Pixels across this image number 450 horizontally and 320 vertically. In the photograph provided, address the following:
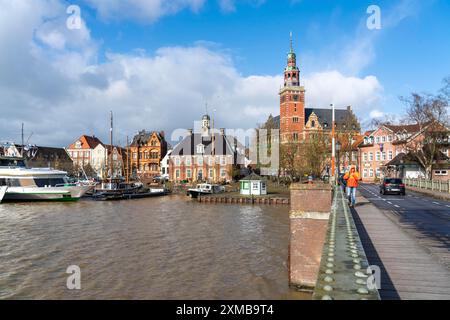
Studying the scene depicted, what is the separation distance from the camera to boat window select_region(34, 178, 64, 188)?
168 ft

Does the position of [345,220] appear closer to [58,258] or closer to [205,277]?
[205,277]

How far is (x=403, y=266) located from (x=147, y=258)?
13.1 meters

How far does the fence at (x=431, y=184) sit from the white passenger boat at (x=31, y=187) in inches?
1743

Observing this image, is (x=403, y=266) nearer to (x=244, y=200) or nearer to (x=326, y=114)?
(x=244, y=200)

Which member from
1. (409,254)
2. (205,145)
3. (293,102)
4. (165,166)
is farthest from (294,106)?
(409,254)

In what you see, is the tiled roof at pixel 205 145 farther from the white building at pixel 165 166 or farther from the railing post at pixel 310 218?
the railing post at pixel 310 218

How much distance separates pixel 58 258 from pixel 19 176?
124ft

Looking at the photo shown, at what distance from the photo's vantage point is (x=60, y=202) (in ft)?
165

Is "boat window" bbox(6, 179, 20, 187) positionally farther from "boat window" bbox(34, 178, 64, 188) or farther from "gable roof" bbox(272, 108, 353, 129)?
"gable roof" bbox(272, 108, 353, 129)

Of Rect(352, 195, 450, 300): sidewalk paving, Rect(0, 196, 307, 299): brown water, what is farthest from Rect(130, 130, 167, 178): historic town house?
Rect(352, 195, 450, 300): sidewalk paving

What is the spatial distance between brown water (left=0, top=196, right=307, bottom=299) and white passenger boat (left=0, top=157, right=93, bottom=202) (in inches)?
693

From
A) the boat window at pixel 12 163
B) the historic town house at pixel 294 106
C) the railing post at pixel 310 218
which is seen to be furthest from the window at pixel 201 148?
the railing post at pixel 310 218

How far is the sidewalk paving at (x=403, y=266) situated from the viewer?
21.2 feet
